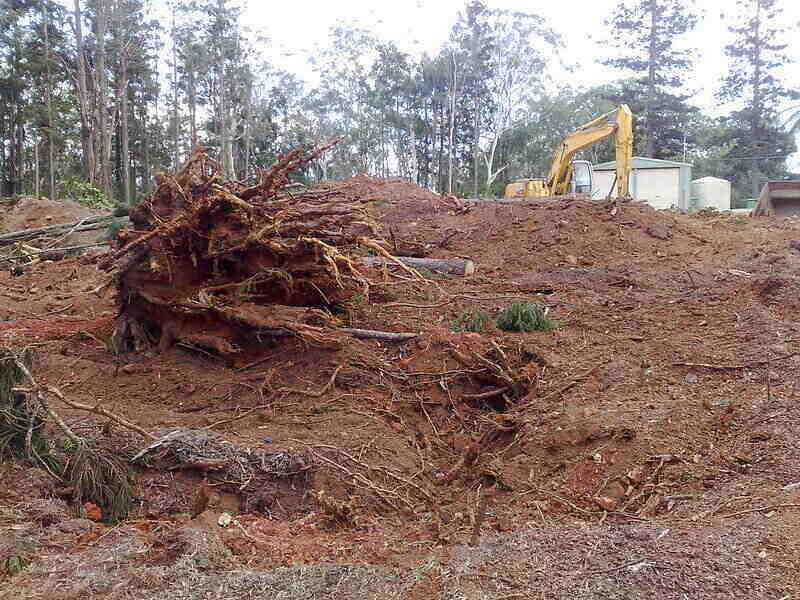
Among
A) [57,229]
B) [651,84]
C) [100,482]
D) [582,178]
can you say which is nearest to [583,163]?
[582,178]

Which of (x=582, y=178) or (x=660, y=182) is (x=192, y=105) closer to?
(x=660, y=182)

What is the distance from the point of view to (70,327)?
7328mm

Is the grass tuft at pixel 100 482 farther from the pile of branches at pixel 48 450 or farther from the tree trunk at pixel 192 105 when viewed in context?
the tree trunk at pixel 192 105

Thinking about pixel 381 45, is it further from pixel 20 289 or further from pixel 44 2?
pixel 20 289

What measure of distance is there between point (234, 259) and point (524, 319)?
3.02 meters

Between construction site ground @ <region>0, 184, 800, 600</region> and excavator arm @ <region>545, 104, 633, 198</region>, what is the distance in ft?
17.5

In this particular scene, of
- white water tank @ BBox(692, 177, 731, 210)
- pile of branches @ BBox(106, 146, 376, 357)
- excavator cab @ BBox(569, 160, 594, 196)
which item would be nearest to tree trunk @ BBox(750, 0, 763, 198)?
white water tank @ BBox(692, 177, 731, 210)

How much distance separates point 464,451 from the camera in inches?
206

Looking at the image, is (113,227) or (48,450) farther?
(113,227)

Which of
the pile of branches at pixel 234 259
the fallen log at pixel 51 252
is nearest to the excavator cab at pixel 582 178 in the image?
the fallen log at pixel 51 252

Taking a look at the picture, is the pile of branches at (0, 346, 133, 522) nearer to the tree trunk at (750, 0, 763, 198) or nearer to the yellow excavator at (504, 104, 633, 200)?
the yellow excavator at (504, 104, 633, 200)

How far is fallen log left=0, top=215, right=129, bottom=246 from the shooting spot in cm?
1481

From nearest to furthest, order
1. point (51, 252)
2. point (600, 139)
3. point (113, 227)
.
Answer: point (51, 252), point (113, 227), point (600, 139)

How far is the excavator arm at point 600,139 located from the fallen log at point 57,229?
10.1m
